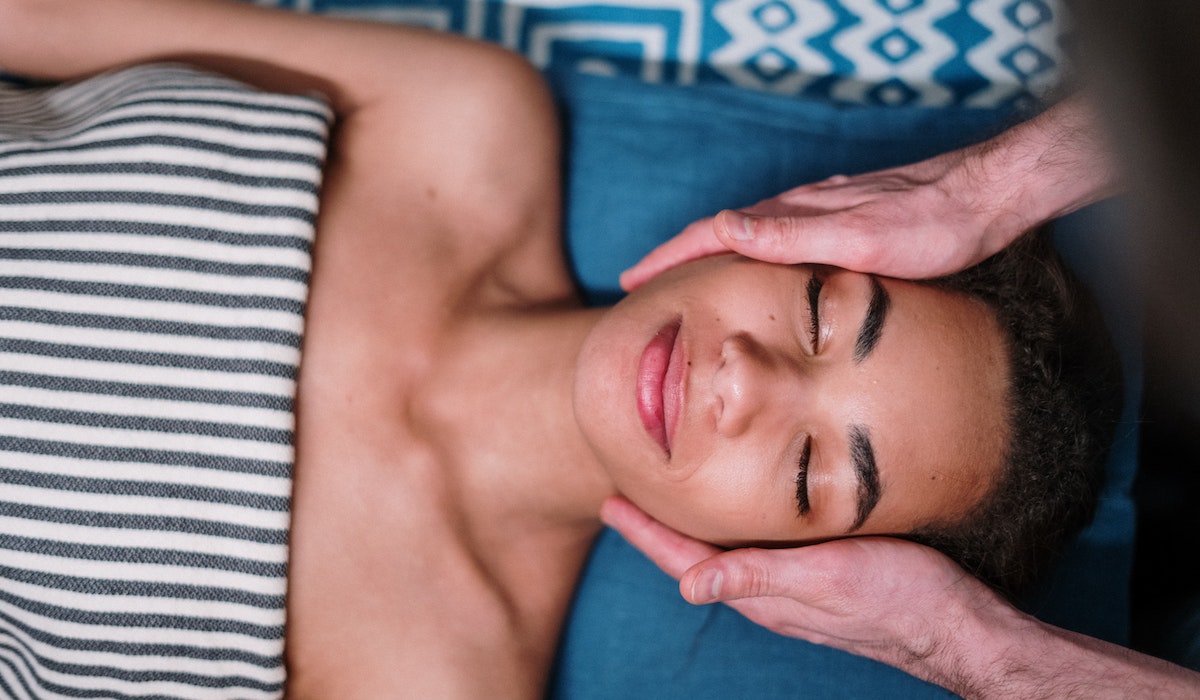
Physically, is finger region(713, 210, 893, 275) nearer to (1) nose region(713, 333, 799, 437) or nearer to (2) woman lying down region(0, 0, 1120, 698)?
(2) woman lying down region(0, 0, 1120, 698)

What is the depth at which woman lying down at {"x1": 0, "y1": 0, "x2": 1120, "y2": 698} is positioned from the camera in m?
1.21

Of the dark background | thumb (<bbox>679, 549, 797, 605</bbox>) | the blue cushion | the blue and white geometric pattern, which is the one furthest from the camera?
the blue and white geometric pattern

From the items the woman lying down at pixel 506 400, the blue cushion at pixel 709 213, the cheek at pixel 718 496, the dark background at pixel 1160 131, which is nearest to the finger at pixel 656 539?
the woman lying down at pixel 506 400

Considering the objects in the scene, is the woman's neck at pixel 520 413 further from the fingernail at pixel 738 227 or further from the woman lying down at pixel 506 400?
the fingernail at pixel 738 227

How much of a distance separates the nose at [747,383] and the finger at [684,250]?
248 mm

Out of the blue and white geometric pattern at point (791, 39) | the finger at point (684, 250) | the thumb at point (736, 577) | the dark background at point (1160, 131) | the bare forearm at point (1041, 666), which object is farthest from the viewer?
the blue and white geometric pattern at point (791, 39)

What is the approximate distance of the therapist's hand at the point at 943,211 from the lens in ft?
4.16

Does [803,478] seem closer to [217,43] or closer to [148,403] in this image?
[148,403]

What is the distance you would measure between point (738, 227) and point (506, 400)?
0.54 m

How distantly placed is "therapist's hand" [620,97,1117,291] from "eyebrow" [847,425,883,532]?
26 cm

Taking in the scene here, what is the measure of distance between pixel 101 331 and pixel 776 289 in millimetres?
1029

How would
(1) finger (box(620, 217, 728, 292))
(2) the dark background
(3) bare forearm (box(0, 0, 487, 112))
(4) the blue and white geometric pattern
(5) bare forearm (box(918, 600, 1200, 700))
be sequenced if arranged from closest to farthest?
(2) the dark background → (5) bare forearm (box(918, 600, 1200, 700)) → (1) finger (box(620, 217, 728, 292)) → (3) bare forearm (box(0, 0, 487, 112)) → (4) the blue and white geometric pattern

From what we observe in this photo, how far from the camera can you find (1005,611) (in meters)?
1.25

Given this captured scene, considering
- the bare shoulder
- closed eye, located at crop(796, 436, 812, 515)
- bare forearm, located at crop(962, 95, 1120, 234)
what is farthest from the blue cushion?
closed eye, located at crop(796, 436, 812, 515)
